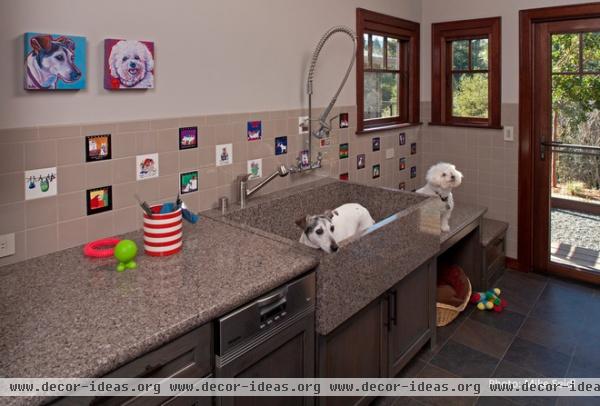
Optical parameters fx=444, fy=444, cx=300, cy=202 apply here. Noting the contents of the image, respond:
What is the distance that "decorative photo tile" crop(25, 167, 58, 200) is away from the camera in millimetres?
1547

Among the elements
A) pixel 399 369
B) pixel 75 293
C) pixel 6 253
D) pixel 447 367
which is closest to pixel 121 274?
pixel 75 293

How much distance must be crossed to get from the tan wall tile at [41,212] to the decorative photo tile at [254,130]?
3.28 ft

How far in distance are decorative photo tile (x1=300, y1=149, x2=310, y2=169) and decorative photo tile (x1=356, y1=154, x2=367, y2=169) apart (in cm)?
59

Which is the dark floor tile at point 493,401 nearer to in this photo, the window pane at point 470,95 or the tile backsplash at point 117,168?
the tile backsplash at point 117,168

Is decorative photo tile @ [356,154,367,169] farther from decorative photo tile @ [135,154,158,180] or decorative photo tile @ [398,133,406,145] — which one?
decorative photo tile @ [135,154,158,180]

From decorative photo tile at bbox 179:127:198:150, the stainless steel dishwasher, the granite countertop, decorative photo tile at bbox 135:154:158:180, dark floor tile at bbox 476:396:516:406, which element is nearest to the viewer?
the granite countertop

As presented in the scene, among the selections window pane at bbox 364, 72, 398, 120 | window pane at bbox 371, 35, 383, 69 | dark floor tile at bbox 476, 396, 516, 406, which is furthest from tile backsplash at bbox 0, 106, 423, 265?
dark floor tile at bbox 476, 396, 516, 406

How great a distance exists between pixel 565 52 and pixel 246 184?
8.57ft

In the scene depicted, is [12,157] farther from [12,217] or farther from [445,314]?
[445,314]

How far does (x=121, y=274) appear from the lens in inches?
55.9

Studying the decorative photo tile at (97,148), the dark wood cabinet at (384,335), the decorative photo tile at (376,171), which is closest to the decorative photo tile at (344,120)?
the decorative photo tile at (376,171)

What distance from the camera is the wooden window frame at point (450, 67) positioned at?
11.4ft

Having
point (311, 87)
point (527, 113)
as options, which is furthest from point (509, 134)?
point (311, 87)

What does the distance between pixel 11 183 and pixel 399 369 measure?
1859 millimetres
